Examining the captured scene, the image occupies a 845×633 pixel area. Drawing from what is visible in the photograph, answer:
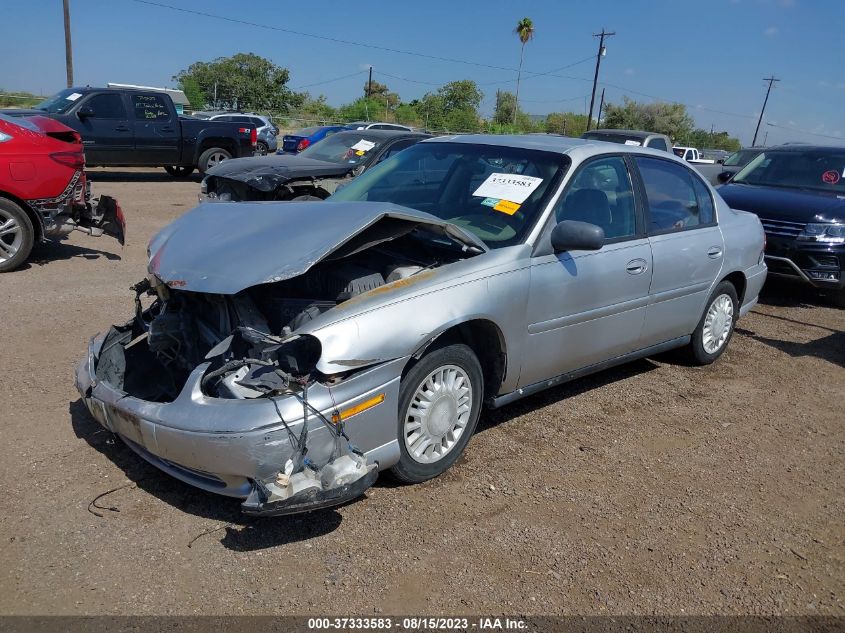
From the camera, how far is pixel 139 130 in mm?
15898

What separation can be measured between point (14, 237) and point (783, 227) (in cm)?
817

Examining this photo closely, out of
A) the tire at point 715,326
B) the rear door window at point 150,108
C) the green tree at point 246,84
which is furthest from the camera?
the green tree at point 246,84

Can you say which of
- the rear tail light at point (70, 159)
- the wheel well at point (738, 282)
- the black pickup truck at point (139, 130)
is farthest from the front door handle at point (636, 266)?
the black pickup truck at point (139, 130)

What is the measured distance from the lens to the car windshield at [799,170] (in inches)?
350

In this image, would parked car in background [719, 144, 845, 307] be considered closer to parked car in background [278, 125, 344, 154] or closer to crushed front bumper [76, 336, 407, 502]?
crushed front bumper [76, 336, 407, 502]

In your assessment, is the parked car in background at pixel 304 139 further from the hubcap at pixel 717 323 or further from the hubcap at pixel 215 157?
the hubcap at pixel 717 323

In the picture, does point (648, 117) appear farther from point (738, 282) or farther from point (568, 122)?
point (738, 282)

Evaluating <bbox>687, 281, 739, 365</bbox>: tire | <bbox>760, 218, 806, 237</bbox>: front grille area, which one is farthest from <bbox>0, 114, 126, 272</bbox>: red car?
<bbox>760, 218, 806, 237</bbox>: front grille area

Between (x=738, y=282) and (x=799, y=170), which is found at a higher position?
(x=799, y=170)

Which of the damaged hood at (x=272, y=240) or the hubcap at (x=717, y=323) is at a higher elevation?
the damaged hood at (x=272, y=240)

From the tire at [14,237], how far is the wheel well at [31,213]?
0.05 m

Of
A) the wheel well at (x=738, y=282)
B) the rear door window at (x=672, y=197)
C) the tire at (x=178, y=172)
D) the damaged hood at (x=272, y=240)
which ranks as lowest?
the tire at (x=178, y=172)

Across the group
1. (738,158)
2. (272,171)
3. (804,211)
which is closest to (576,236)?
(804,211)

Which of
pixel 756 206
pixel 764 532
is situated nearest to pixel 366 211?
pixel 764 532
